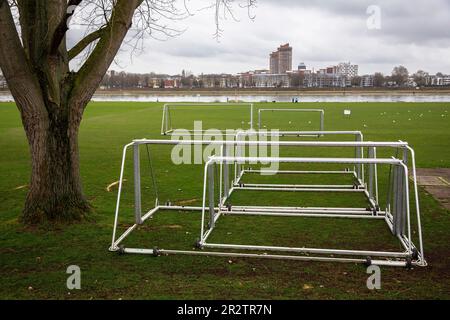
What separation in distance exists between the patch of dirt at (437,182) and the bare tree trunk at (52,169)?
6907 mm

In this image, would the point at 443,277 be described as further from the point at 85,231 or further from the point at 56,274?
the point at 85,231

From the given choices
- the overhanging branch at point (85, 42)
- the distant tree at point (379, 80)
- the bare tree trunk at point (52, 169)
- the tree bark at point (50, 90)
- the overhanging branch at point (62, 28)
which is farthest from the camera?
the distant tree at point (379, 80)

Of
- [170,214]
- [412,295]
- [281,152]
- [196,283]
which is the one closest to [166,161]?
[281,152]

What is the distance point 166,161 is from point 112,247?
28.4 feet

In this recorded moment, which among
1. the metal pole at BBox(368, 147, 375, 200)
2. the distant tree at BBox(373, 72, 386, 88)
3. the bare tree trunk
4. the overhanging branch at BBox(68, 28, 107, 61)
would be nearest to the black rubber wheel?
the metal pole at BBox(368, 147, 375, 200)

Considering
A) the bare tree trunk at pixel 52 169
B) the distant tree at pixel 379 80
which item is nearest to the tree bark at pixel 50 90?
the bare tree trunk at pixel 52 169

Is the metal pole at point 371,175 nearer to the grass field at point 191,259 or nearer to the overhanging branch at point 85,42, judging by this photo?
the grass field at point 191,259

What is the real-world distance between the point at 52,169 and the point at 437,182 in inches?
343

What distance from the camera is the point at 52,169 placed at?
7.88m

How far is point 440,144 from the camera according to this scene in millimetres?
18984

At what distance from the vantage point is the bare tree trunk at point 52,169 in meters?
7.81

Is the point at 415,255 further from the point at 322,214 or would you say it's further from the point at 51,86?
the point at 51,86

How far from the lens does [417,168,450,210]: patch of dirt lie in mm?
10023
